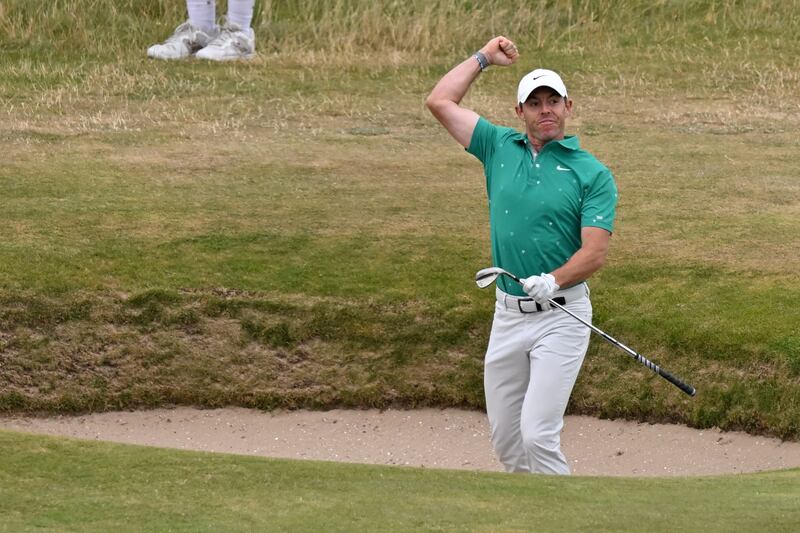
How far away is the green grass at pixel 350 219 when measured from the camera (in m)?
9.29

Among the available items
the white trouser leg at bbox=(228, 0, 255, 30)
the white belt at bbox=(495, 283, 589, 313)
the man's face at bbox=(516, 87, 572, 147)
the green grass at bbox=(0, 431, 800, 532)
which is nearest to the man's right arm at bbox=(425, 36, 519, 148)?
the man's face at bbox=(516, 87, 572, 147)

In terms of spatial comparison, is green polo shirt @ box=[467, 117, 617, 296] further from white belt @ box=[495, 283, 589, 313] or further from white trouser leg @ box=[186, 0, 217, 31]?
white trouser leg @ box=[186, 0, 217, 31]

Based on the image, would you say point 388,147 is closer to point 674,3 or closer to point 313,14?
point 313,14

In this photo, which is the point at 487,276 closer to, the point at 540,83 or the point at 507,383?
the point at 507,383

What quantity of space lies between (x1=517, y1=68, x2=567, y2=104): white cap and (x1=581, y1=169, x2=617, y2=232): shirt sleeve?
430 millimetres

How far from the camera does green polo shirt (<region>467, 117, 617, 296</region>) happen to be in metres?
6.83

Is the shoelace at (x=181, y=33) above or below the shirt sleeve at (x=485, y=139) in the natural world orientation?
below

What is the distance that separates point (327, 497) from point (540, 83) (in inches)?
86.2

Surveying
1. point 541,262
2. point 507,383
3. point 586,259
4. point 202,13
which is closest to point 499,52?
point 541,262

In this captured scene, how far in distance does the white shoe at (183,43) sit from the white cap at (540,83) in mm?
12263

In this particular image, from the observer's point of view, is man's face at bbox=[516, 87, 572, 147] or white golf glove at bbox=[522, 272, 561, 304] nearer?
white golf glove at bbox=[522, 272, 561, 304]

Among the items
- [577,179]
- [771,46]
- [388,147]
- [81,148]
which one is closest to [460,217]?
[388,147]

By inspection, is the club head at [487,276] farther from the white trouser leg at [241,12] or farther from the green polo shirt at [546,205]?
the white trouser leg at [241,12]

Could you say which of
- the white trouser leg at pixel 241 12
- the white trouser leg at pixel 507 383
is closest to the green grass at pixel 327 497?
the white trouser leg at pixel 507 383
